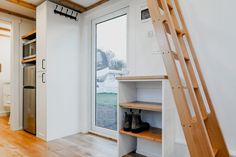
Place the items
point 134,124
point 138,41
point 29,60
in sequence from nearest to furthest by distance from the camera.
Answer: point 134,124, point 138,41, point 29,60

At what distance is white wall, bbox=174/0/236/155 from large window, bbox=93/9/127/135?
4.07ft

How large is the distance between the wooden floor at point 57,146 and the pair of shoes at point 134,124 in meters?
0.51

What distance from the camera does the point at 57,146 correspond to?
7.84 ft

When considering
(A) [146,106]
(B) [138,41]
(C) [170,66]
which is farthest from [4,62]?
(C) [170,66]

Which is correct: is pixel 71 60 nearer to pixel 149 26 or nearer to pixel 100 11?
pixel 100 11

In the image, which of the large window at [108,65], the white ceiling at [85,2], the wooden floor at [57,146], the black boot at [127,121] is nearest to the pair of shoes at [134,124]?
the black boot at [127,121]

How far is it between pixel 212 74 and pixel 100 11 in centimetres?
218

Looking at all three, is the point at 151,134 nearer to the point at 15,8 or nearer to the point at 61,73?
the point at 61,73

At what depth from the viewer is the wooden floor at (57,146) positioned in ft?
6.99

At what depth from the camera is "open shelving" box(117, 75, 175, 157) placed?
1749 mm

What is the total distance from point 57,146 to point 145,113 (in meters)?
1.42

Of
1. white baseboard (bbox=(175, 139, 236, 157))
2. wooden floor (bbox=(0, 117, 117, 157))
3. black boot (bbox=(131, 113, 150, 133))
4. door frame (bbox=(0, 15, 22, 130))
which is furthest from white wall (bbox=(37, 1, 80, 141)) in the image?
white baseboard (bbox=(175, 139, 236, 157))

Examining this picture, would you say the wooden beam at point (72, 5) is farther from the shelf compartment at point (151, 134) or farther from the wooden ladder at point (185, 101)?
the shelf compartment at point (151, 134)

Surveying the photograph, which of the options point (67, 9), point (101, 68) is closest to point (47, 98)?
point (101, 68)
